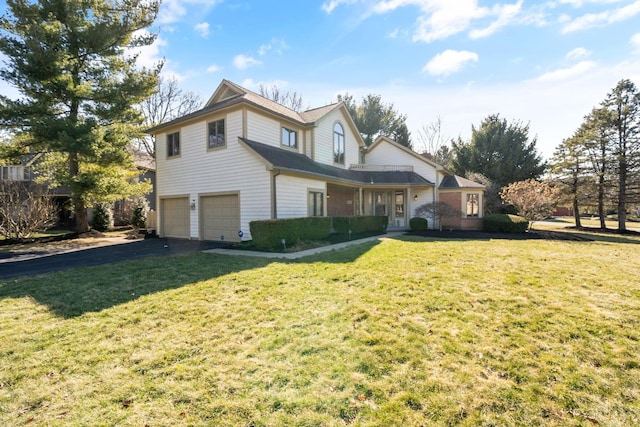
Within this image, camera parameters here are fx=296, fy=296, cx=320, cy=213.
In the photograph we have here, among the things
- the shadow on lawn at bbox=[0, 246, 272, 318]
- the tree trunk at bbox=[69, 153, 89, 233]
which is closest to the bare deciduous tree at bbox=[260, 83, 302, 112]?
the tree trunk at bbox=[69, 153, 89, 233]

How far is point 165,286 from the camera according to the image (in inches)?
238

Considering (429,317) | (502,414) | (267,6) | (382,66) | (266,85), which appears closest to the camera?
(502,414)

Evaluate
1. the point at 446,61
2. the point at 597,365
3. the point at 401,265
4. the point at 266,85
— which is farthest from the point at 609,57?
the point at 266,85

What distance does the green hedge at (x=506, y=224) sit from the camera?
1731 centimetres

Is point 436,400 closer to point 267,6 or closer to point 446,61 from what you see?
point 267,6

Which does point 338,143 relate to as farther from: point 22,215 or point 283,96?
point 283,96

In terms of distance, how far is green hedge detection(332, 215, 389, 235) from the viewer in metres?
14.8

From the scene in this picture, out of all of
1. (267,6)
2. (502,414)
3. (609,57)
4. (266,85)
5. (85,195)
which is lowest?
(502,414)

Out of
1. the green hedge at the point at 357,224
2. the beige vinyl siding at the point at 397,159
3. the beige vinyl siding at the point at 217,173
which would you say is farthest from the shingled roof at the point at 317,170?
the green hedge at the point at 357,224

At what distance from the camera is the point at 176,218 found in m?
15.3

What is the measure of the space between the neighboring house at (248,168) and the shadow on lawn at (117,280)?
3.80 metres

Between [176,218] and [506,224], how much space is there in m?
18.6

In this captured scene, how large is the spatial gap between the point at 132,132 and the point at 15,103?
453 cm

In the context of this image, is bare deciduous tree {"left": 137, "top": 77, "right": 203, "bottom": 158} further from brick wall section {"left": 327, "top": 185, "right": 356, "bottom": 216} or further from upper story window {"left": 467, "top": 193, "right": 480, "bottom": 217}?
upper story window {"left": 467, "top": 193, "right": 480, "bottom": 217}
